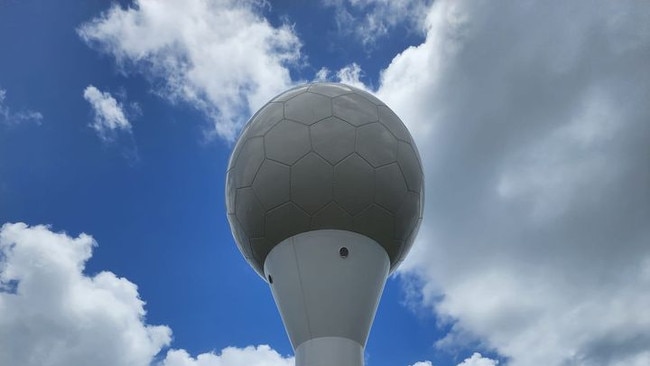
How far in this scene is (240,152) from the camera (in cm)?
1158

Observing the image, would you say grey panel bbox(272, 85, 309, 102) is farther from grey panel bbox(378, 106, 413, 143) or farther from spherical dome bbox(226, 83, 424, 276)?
grey panel bbox(378, 106, 413, 143)

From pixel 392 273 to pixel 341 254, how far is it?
228 cm

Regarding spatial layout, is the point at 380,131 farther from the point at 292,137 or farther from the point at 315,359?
the point at 315,359

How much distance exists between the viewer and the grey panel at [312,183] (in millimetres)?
10477

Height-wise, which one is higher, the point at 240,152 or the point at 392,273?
the point at 240,152

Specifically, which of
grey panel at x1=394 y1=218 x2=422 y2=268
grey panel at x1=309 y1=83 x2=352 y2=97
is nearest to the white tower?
grey panel at x1=309 y1=83 x2=352 y2=97

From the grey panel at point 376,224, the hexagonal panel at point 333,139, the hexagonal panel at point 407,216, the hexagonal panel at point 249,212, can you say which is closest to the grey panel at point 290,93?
the hexagonal panel at point 333,139

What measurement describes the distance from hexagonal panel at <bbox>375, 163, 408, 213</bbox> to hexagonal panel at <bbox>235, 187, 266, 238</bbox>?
208 centimetres

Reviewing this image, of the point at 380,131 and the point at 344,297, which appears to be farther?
the point at 380,131

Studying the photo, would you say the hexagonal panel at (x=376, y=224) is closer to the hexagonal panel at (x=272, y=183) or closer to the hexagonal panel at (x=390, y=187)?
the hexagonal panel at (x=390, y=187)

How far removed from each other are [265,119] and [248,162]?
902mm

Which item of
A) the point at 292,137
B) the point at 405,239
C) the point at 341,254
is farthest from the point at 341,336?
the point at 292,137

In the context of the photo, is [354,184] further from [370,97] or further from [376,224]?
[370,97]

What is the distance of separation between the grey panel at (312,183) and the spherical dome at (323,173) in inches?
0.7
